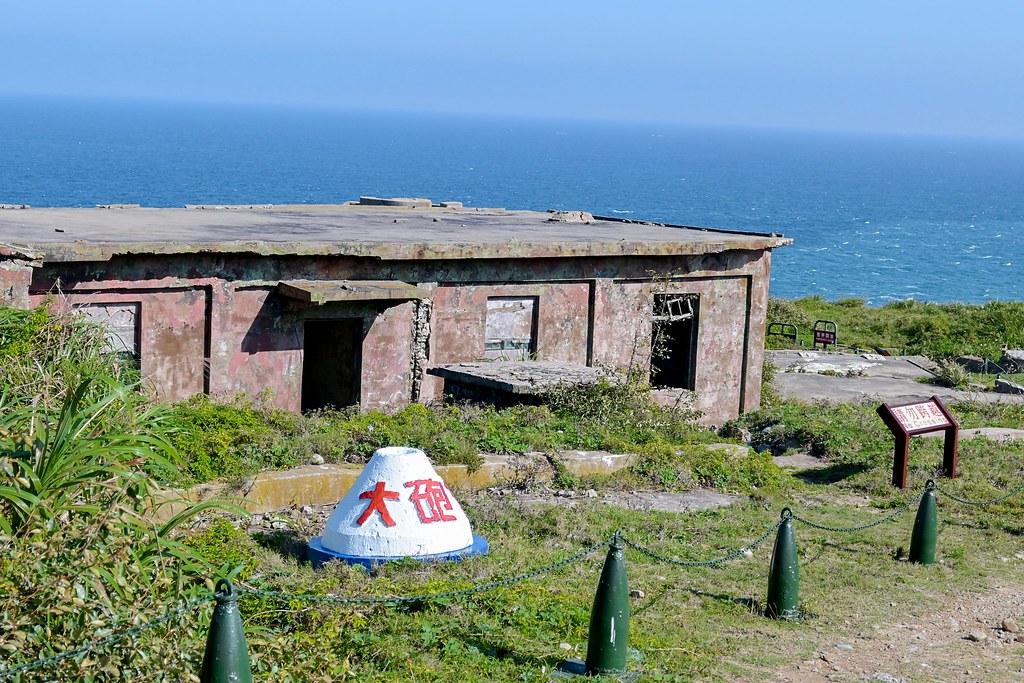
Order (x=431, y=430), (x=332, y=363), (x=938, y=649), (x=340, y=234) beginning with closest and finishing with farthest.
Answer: (x=938, y=649)
(x=431, y=430)
(x=332, y=363)
(x=340, y=234)

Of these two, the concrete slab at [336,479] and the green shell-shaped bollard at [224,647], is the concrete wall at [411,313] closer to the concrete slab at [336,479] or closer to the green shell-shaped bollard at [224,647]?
the concrete slab at [336,479]

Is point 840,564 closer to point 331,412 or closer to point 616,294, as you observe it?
point 331,412

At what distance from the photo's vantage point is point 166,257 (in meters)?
15.9

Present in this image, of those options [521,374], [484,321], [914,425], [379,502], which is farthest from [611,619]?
[484,321]

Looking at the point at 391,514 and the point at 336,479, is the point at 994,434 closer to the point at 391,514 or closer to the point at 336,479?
the point at 336,479

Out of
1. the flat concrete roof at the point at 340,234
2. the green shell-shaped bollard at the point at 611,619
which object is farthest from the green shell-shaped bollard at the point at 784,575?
the flat concrete roof at the point at 340,234

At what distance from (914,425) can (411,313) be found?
7015 millimetres

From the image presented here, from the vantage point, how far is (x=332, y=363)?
18.7 meters

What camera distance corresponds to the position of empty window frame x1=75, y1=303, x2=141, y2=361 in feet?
50.6

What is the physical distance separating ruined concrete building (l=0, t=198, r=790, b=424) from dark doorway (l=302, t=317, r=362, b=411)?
0.03 m

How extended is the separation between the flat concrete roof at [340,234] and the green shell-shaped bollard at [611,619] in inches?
361

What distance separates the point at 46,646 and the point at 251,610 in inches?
75.8

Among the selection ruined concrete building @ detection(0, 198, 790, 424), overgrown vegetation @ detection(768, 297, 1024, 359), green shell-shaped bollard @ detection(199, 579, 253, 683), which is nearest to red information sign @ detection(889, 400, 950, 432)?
ruined concrete building @ detection(0, 198, 790, 424)

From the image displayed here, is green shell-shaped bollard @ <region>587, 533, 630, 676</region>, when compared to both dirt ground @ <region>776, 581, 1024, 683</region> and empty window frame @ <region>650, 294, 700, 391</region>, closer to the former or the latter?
dirt ground @ <region>776, 581, 1024, 683</region>
